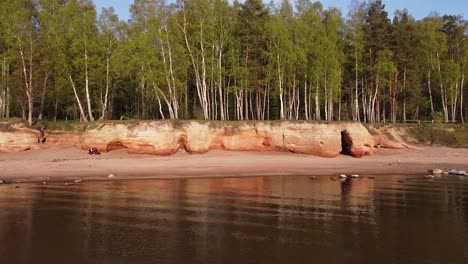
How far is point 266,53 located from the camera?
139 feet

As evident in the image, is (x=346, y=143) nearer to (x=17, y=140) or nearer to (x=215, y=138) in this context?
(x=215, y=138)

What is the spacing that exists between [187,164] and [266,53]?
17.8m

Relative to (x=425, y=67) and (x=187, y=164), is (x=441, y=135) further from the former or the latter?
(x=187, y=164)

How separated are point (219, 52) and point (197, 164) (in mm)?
17446

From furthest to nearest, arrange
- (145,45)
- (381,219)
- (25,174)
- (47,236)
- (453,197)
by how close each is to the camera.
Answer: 1. (145,45)
2. (25,174)
3. (453,197)
4. (381,219)
5. (47,236)

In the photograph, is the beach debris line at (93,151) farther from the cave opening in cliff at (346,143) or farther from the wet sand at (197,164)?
the cave opening in cliff at (346,143)

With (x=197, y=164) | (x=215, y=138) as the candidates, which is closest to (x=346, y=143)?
(x=215, y=138)

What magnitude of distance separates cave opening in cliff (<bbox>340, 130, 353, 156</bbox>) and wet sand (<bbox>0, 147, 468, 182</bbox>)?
140cm

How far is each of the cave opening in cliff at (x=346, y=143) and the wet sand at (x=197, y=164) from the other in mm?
1398

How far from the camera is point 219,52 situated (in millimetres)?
43781

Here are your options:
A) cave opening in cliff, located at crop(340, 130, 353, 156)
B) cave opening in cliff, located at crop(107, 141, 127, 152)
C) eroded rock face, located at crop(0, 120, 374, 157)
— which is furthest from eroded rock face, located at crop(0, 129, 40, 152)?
cave opening in cliff, located at crop(340, 130, 353, 156)

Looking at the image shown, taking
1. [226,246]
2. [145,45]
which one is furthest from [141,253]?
[145,45]

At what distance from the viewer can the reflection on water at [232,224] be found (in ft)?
33.1

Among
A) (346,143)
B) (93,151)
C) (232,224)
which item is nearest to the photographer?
(232,224)
